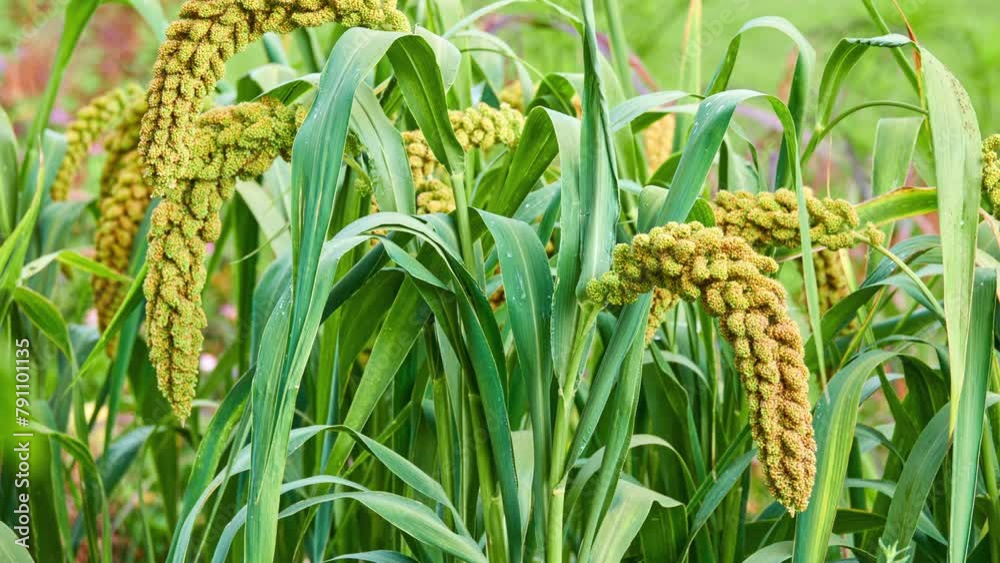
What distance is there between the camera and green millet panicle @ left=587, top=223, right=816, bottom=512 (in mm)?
588

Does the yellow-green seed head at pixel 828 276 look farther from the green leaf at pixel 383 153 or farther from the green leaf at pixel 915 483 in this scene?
the green leaf at pixel 383 153

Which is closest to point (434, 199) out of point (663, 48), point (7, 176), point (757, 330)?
point (757, 330)

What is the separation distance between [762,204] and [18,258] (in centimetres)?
70

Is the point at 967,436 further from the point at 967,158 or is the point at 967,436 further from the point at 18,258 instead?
the point at 18,258

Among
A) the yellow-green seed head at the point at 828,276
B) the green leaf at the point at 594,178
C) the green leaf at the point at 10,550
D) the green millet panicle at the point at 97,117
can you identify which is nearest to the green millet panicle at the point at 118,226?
the green millet panicle at the point at 97,117

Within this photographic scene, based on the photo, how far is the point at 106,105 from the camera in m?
1.30

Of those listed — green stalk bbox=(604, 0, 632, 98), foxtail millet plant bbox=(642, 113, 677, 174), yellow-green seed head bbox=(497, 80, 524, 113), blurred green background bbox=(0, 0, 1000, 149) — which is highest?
blurred green background bbox=(0, 0, 1000, 149)

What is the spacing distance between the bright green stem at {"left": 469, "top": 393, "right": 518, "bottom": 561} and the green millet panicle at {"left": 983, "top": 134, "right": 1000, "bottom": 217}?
15.8 inches

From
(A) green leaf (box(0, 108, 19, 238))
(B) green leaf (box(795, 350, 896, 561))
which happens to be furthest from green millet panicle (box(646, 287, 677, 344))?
(A) green leaf (box(0, 108, 19, 238))

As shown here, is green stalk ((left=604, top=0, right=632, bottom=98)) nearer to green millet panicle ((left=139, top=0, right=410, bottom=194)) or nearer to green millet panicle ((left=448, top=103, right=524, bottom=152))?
green millet panicle ((left=448, top=103, right=524, bottom=152))

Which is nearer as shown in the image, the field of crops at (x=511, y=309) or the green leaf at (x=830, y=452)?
the field of crops at (x=511, y=309)

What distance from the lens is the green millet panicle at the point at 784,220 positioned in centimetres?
71

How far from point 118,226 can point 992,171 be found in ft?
3.02

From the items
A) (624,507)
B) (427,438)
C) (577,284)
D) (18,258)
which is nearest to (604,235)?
(577,284)
